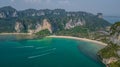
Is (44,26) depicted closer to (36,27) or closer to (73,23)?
(36,27)

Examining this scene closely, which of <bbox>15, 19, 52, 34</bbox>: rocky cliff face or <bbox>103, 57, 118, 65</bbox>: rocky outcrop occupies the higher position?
<bbox>15, 19, 52, 34</bbox>: rocky cliff face

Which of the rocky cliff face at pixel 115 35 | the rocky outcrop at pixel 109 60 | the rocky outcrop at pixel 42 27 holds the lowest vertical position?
the rocky outcrop at pixel 109 60

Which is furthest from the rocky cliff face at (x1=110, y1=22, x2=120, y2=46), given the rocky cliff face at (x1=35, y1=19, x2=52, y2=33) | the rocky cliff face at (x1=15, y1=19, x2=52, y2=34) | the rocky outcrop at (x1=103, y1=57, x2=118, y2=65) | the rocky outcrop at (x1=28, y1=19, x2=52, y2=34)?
the rocky cliff face at (x1=35, y1=19, x2=52, y2=33)

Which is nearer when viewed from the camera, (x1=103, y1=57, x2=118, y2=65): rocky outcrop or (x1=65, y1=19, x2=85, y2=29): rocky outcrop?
(x1=103, y1=57, x2=118, y2=65): rocky outcrop

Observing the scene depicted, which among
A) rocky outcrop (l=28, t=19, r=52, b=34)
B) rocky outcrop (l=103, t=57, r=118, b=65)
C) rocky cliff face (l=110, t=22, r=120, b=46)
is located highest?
rocky outcrop (l=28, t=19, r=52, b=34)

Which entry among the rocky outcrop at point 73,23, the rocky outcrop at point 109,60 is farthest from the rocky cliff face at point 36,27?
the rocky outcrop at point 109,60

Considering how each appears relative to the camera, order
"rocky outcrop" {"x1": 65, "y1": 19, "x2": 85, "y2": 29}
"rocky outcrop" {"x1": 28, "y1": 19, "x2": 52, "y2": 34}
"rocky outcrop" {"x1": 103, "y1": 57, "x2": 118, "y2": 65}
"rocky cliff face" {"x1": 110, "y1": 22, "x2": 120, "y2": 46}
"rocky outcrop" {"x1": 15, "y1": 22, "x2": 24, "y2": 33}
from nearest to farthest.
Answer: "rocky outcrop" {"x1": 103, "y1": 57, "x2": 118, "y2": 65} < "rocky cliff face" {"x1": 110, "y1": 22, "x2": 120, "y2": 46} < "rocky outcrop" {"x1": 28, "y1": 19, "x2": 52, "y2": 34} < "rocky outcrop" {"x1": 15, "y1": 22, "x2": 24, "y2": 33} < "rocky outcrop" {"x1": 65, "y1": 19, "x2": 85, "y2": 29}

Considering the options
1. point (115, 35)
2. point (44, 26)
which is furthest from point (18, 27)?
point (115, 35)

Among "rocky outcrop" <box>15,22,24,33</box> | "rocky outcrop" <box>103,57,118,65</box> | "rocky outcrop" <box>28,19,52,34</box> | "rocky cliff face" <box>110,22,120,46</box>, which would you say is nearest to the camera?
"rocky outcrop" <box>103,57,118,65</box>

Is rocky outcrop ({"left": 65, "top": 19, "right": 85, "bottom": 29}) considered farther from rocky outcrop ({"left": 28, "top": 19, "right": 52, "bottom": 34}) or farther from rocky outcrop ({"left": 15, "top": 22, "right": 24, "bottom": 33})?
Result: rocky outcrop ({"left": 15, "top": 22, "right": 24, "bottom": 33})

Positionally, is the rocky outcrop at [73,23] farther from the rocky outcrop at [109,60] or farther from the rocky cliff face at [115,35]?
the rocky outcrop at [109,60]

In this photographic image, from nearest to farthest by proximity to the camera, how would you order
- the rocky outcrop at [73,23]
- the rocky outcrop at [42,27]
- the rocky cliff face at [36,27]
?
1. the rocky outcrop at [42,27]
2. the rocky cliff face at [36,27]
3. the rocky outcrop at [73,23]

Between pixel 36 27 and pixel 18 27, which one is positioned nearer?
pixel 36 27
